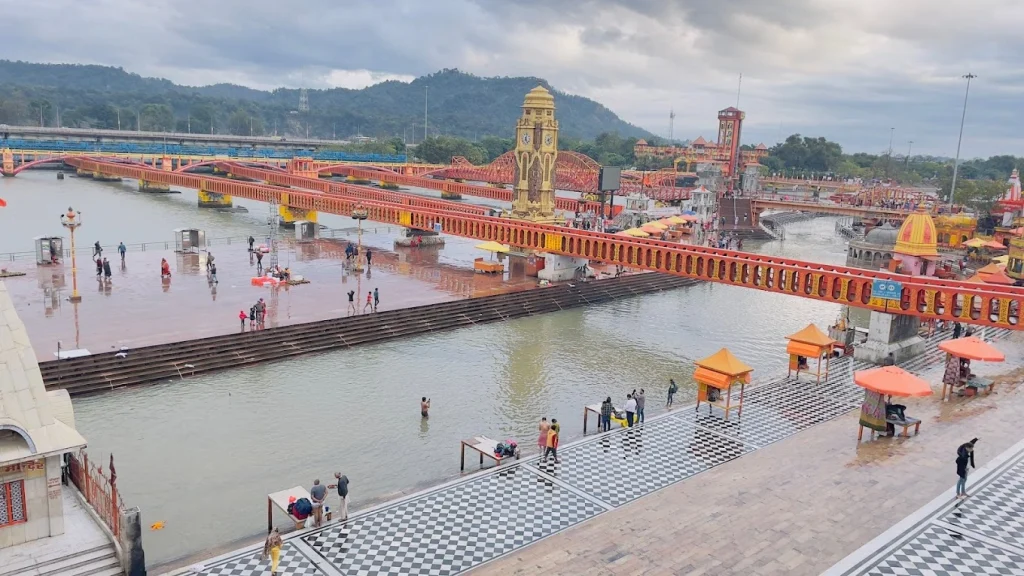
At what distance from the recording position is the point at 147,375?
23.6 meters

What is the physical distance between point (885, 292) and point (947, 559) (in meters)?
16.3

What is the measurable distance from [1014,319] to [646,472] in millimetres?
17603

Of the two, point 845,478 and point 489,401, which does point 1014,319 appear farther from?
point 489,401

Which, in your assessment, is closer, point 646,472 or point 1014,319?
point 646,472

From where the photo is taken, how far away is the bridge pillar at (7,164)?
3627 inches

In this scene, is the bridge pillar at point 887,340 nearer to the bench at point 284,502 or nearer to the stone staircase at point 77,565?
the bench at point 284,502

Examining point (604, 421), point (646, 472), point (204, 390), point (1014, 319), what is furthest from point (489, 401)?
point (1014, 319)

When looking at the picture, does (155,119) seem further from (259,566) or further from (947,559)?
(947,559)

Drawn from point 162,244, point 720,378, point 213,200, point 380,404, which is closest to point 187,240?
point 162,244

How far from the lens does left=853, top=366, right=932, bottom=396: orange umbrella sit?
18.9 metres

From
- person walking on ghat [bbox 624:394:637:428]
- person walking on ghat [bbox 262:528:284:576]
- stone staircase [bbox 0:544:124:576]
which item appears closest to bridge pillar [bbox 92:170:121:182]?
person walking on ghat [bbox 624:394:637:428]

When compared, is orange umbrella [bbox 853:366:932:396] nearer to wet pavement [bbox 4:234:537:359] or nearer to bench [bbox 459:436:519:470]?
bench [bbox 459:436:519:470]

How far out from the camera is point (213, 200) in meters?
73.0

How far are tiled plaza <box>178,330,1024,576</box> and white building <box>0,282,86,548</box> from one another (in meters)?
2.85
